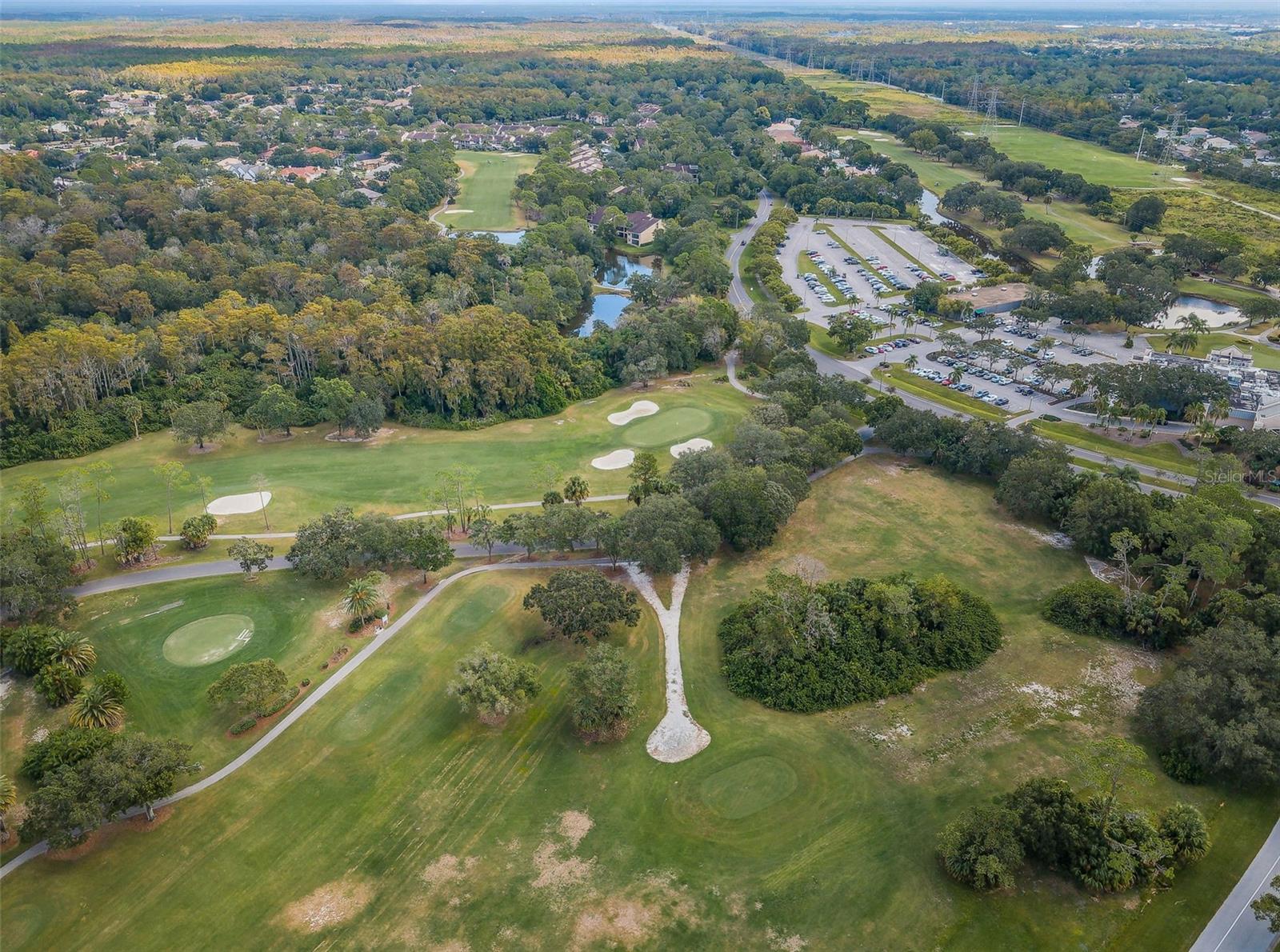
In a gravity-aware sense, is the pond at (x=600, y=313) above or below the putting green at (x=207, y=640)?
below

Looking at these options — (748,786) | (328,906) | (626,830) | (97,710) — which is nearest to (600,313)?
(97,710)

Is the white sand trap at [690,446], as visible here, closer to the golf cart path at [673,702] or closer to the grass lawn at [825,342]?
the golf cart path at [673,702]

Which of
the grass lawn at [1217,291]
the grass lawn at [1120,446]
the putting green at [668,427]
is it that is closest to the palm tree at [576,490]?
the putting green at [668,427]

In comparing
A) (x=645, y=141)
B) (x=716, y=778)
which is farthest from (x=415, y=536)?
(x=645, y=141)

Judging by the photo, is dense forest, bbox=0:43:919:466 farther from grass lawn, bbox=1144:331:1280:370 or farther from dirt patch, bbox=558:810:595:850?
grass lawn, bbox=1144:331:1280:370

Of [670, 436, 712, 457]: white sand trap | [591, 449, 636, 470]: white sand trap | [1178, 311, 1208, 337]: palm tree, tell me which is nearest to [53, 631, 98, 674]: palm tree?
[591, 449, 636, 470]: white sand trap
